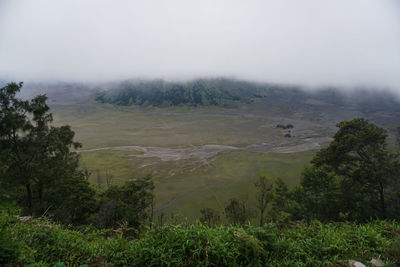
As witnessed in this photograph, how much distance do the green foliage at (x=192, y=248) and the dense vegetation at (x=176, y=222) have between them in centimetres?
2

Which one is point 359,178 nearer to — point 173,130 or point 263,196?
A: point 263,196

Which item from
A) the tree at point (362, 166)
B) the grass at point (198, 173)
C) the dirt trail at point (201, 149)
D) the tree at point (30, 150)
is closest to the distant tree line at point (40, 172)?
the tree at point (30, 150)

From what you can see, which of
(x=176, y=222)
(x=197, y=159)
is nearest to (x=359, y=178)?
(x=176, y=222)

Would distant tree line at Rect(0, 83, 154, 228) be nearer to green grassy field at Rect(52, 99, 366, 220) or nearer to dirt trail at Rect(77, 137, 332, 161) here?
green grassy field at Rect(52, 99, 366, 220)

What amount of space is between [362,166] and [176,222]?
16669 millimetres

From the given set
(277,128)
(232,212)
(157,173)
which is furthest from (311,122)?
(232,212)

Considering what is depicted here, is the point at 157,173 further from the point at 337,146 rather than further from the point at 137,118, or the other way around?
the point at 137,118

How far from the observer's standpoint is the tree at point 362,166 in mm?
14312

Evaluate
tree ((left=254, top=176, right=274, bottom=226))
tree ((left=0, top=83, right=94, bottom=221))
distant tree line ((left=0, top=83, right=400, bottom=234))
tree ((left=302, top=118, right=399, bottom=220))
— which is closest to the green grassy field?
tree ((left=254, top=176, right=274, bottom=226))

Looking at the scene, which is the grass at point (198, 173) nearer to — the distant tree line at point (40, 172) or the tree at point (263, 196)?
the tree at point (263, 196)

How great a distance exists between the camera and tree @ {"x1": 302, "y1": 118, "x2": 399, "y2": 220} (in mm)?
14312

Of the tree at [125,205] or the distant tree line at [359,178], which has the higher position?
the distant tree line at [359,178]

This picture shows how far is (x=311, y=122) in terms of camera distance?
165625 millimetres

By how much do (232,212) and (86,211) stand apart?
2019 cm
